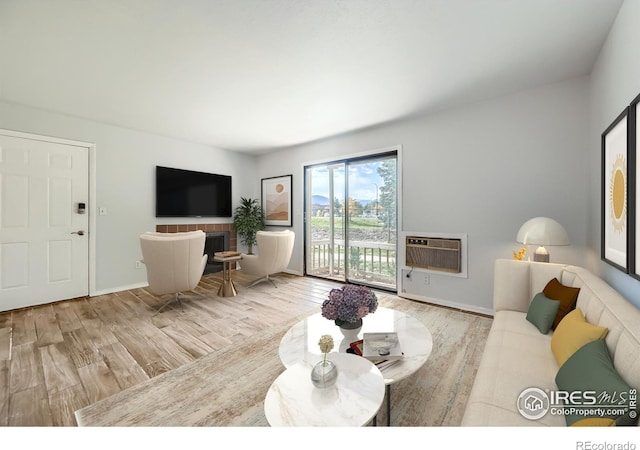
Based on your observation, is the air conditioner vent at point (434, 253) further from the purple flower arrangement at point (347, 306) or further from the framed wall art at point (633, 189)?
the purple flower arrangement at point (347, 306)

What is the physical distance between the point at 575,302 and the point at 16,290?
18.2 ft

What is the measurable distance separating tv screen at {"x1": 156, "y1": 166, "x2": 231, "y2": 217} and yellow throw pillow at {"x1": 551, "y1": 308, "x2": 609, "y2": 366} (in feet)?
16.2

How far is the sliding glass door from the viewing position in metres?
3.85

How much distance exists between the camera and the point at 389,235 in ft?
12.6

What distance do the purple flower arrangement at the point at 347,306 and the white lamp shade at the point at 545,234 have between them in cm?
155

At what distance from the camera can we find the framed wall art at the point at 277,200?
5.04 meters

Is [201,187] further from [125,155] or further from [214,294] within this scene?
[214,294]

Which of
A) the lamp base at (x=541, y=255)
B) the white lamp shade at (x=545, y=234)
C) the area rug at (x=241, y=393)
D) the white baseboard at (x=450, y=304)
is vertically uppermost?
the white lamp shade at (x=545, y=234)

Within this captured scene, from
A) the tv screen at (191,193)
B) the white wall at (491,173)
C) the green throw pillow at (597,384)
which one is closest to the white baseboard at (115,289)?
the tv screen at (191,193)

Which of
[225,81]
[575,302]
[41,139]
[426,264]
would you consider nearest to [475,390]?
[575,302]

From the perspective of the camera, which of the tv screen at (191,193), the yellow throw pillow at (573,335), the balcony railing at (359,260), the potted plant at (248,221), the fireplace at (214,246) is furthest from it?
the potted plant at (248,221)

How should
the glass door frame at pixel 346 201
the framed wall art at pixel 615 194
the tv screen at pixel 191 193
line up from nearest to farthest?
the framed wall art at pixel 615 194
the glass door frame at pixel 346 201
the tv screen at pixel 191 193

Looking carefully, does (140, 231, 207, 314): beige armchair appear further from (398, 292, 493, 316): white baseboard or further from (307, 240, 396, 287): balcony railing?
(398, 292, 493, 316): white baseboard
